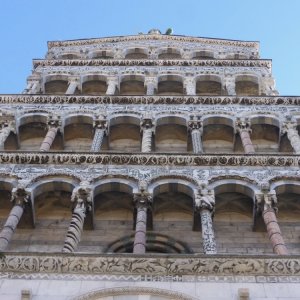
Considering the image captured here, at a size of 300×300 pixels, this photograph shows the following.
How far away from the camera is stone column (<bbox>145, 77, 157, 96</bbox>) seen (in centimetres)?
2144

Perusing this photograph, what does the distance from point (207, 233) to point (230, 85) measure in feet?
31.0

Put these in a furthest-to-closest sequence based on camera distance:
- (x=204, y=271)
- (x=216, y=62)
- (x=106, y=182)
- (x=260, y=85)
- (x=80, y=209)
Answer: (x=216, y=62), (x=260, y=85), (x=106, y=182), (x=80, y=209), (x=204, y=271)

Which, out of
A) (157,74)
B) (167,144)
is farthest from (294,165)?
(157,74)

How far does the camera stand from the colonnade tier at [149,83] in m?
22.3

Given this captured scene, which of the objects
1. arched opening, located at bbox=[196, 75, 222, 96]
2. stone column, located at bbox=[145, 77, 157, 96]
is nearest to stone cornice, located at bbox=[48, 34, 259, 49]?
arched opening, located at bbox=[196, 75, 222, 96]

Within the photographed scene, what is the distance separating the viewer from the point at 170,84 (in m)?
22.8

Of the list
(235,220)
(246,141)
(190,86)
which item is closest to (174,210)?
(235,220)

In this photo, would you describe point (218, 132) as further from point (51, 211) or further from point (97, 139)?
point (51, 211)

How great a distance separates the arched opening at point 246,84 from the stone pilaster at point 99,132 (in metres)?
5.77

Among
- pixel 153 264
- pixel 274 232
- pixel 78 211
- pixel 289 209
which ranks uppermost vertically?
pixel 289 209

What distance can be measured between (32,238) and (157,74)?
9.79 m

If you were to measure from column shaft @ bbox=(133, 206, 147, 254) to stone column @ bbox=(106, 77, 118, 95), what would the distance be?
7.85m

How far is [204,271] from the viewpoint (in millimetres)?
11406

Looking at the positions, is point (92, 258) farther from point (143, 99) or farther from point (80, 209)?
point (143, 99)
